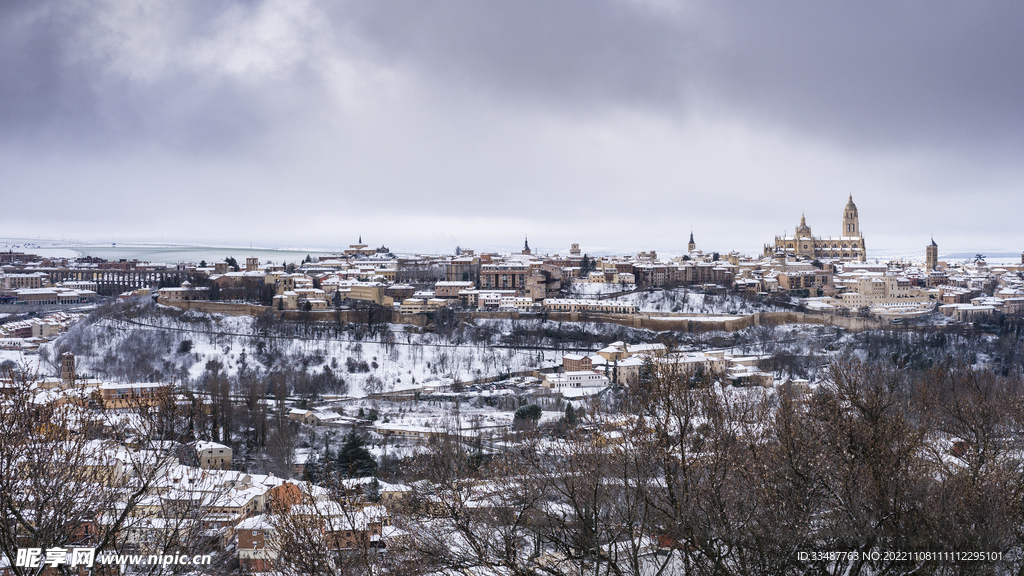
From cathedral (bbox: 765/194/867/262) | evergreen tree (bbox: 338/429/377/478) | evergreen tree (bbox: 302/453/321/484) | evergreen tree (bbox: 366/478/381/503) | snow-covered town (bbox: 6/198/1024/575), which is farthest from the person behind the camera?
cathedral (bbox: 765/194/867/262)

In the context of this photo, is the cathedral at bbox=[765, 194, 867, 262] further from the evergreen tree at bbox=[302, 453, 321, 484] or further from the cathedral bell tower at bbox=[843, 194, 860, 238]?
the evergreen tree at bbox=[302, 453, 321, 484]

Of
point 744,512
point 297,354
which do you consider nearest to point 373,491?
point 744,512

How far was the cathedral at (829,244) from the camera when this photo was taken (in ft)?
166

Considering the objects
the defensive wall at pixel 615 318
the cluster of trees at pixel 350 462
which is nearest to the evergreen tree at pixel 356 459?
the cluster of trees at pixel 350 462

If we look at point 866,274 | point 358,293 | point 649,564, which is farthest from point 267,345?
point 866,274

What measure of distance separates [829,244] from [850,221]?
282 centimetres

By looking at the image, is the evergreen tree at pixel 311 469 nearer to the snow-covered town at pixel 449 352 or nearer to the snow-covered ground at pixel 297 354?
the snow-covered town at pixel 449 352

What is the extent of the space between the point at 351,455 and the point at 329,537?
887 centimetres


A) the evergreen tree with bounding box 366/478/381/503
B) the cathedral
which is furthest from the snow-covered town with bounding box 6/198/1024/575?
the cathedral

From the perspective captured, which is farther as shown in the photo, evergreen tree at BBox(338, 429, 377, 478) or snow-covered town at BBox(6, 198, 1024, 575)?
evergreen tree at BBox(338, 429, 377, 478)

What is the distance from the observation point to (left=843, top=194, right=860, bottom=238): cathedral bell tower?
52844 mm

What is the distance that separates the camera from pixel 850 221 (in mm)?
53219

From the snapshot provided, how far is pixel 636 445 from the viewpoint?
5203 mm

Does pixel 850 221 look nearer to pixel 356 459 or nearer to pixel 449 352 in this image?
pixel 449 352
